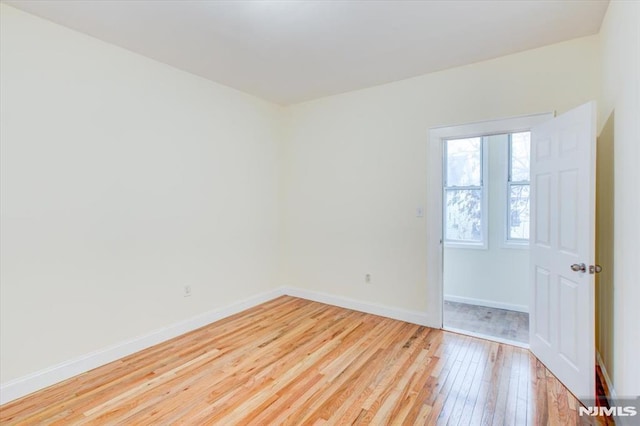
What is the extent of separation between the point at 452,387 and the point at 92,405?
2.60 meters

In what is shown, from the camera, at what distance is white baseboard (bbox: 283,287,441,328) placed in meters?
3.54

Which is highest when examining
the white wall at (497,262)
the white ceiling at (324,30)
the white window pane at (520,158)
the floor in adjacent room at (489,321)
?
the white ceiling at (324,30)

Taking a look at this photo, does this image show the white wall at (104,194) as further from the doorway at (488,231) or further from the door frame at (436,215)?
the doorway at (488,231)

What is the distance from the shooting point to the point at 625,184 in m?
1.82

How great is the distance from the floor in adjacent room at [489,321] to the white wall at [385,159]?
60cm

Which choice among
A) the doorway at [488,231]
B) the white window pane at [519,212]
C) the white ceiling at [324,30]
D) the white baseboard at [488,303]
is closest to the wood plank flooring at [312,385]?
the doorway at [488,231]

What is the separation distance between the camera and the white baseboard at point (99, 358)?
7.47ft

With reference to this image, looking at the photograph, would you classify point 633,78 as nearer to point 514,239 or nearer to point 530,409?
point 530,409

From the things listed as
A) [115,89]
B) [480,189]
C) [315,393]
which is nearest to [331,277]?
[315,393]

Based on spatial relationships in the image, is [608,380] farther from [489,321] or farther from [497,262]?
[497,262]

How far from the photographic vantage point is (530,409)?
2098 mm

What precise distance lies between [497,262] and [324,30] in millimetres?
3695

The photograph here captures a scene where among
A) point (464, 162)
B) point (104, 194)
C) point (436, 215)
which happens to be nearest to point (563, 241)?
point (436, 215)

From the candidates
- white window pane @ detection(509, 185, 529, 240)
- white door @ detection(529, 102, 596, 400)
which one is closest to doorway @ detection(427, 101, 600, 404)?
white door @ detection(529, 102, 596, 400)
